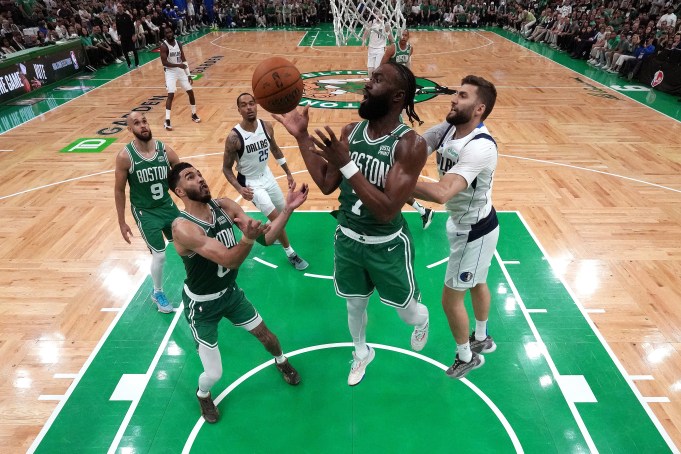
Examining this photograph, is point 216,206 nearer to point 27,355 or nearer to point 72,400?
point 72,400

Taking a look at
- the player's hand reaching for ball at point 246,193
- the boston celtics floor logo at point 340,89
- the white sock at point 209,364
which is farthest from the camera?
the boston celtics floor logo at point 340,89

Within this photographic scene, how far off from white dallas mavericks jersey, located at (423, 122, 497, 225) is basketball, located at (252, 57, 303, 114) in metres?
1.03

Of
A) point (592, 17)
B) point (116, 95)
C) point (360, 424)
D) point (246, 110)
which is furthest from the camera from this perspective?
point (592, 17)

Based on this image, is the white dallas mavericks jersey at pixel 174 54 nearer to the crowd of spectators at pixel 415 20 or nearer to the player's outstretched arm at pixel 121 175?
the crowd of spectators at pixel 415 20

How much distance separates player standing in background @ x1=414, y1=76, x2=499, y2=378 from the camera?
2.96 m

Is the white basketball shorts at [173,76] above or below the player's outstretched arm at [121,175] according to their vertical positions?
below

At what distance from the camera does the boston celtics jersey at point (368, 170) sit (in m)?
2.70

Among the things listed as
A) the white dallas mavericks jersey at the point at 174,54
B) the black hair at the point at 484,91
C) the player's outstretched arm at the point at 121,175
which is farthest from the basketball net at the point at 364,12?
the black hair at the point at 484,91

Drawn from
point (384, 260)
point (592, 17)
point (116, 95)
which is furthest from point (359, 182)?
point (592, 17)

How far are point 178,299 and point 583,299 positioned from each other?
421 centimetres

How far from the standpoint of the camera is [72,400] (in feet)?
12.3

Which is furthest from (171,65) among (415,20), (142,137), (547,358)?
(415,20)

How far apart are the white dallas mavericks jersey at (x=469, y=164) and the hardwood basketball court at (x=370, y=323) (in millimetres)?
1501

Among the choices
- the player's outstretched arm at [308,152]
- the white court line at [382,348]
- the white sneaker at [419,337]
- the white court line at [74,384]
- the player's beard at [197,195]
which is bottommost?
the white court line at [74,384]
